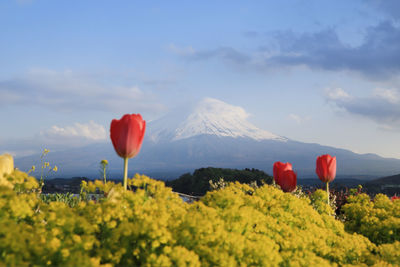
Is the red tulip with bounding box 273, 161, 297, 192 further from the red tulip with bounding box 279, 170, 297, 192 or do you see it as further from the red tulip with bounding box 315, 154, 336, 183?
the red tulip with bounding box 315, 154, 336, 183

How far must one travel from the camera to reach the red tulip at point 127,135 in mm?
3543

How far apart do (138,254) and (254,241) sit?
1133 mm

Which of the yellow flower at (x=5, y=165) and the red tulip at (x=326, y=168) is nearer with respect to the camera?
the yellow flower at (x=5, y=165)

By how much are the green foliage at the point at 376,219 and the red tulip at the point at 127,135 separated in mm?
3590

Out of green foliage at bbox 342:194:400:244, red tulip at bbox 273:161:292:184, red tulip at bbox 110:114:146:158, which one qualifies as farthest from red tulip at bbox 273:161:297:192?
red tulip at bbox 110:114:146:158

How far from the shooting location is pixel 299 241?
11.7ft

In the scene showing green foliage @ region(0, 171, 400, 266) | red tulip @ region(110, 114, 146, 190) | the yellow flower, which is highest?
red tulip @ region(110, 114, 146, 190)

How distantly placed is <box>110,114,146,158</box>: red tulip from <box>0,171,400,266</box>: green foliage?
298 millimetres

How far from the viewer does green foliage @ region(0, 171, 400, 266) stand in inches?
98.8

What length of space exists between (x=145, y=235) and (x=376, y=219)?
156 inches

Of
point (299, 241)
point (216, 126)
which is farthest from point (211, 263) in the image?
point (216, 126)

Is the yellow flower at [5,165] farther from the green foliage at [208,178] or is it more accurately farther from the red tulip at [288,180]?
the green foliage at [208,178]

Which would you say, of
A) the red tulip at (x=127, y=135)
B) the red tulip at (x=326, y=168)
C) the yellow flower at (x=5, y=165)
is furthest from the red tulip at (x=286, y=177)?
the yellow flower at (x=5, y=165)

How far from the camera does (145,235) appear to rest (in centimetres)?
274
